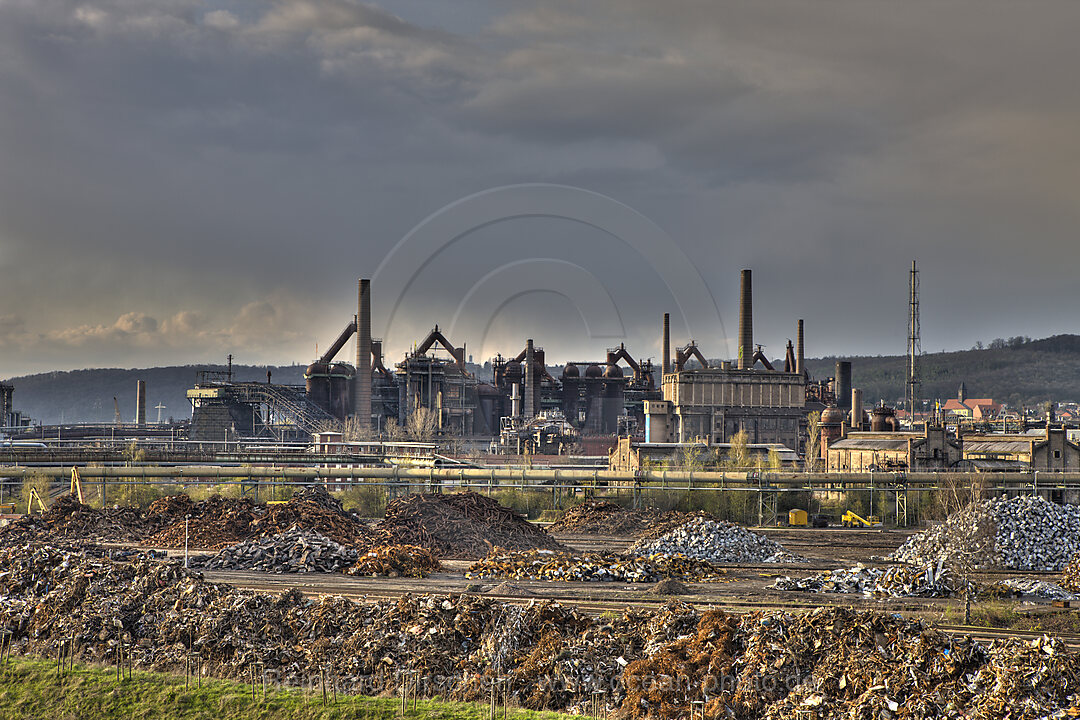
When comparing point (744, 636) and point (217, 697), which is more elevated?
point (744, 636)

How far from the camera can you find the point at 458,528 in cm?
Result: 3038

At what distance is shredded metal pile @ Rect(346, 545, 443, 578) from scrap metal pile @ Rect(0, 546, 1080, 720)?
528cm

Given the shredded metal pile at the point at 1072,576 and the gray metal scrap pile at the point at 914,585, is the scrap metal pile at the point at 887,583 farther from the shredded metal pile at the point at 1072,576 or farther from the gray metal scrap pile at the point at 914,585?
the shredded metal pile at the point at 1072,576

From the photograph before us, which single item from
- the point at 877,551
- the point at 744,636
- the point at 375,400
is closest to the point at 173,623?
the point at 744,636

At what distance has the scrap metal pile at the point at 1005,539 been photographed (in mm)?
26281

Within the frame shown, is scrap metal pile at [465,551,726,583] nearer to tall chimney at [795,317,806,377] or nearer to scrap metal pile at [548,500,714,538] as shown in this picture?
scrap metal pile at [548,500,714,538]

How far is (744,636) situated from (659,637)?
143 cm

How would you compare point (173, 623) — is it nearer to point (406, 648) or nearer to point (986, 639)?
point (406, 648)

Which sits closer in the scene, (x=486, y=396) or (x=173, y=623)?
(x=173, y=623)

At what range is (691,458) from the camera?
2141 inches

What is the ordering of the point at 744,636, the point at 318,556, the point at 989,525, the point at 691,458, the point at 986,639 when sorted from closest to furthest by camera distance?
the point at 744,636
the point at 986,639
the point at 318,556
the point at 989,525
the point at 691,458

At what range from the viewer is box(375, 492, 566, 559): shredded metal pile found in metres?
29.0

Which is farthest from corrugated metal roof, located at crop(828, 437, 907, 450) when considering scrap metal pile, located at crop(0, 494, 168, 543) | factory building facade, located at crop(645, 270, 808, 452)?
scrap metal pile, located at crop(0, 494, 168, 543)

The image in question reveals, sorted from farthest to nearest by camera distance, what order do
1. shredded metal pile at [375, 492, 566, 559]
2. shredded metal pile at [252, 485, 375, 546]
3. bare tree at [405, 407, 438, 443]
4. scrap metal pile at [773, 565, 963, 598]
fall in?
bare tree at [405, 407, 438, 443], shredded metal pile at [375, 492, 566, 559], shredded metal pile at [252, 485, 375, 546], scrap metal pile at [773, 565, 963, 598]
